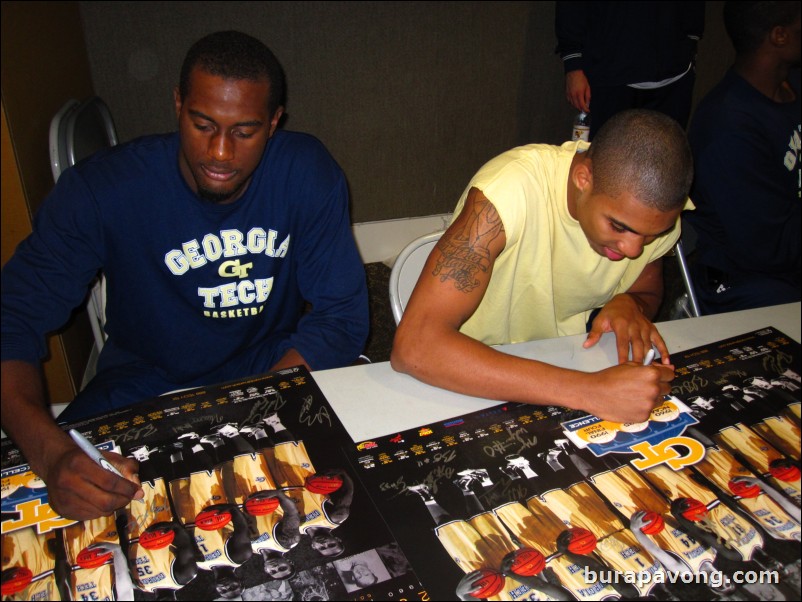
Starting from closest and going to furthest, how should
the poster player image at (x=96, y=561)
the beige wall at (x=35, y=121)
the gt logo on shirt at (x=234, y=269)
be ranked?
the poster player image at (x=96, y=561), the gt logo on shirt at (x=234, y=269), the beige wall at (x=35, y=121)

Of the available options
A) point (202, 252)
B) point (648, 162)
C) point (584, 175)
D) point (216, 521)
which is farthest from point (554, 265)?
point (216, 521)

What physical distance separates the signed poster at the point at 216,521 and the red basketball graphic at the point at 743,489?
0.46 m

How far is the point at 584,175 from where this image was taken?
1.16m

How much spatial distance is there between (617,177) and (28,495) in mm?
1011

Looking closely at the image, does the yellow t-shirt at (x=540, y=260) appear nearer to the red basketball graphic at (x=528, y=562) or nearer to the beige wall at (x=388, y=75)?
the red basketball graphic at (x=528, y=562)

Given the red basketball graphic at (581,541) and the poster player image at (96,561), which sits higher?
the poster player image at (96,561)

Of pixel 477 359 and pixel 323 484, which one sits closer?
pixel 323 484

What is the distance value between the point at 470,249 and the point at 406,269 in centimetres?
25

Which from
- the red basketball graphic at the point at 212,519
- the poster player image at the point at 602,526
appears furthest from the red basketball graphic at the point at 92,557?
the poster player image at the point at 602,526

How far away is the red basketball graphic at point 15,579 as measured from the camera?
0.67 metres
